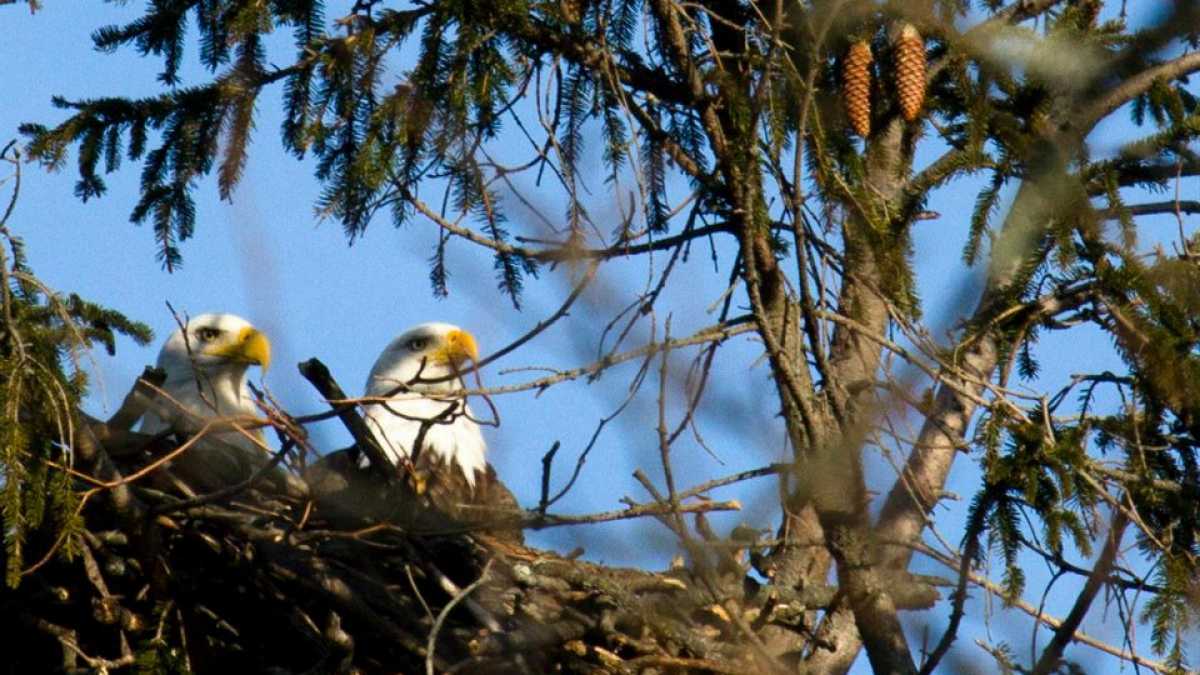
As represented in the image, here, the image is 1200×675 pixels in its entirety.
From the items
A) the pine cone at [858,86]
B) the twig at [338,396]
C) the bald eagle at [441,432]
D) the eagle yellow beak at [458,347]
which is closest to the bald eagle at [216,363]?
the bald eagle at [441,432]

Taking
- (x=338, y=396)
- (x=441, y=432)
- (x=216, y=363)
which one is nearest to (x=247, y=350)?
(x=216, y=363)

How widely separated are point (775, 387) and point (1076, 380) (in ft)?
3.10

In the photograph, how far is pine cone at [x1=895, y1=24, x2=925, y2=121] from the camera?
164 inches

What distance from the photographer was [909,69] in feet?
13.9

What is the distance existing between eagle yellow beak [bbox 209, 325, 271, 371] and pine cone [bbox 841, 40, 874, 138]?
305 cm

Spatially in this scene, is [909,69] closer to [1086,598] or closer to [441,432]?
[1086,598]

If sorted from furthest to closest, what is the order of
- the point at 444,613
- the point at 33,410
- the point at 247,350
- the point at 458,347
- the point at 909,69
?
the point at 247,350 < the point at 458,347 < the point at 909,69 < the point at 444,613 < the point at 33,410

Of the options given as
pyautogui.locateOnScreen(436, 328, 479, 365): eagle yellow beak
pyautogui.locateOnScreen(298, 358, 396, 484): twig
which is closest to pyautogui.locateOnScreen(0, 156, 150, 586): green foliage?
pyautogui.locateOnScreen(298, 358, 396, 484): twig

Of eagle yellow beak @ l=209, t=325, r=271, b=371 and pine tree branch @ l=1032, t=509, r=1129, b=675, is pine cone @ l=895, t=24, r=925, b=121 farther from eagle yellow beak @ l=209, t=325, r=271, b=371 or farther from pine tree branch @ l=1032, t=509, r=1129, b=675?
eagle yellow beak @ l=209, t=325, r=271, b=371

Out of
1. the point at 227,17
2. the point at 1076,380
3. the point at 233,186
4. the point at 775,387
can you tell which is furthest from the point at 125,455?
the point at 1076,380

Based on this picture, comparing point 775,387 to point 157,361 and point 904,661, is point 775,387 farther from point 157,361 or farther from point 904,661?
point 157,361

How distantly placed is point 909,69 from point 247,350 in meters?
3.24

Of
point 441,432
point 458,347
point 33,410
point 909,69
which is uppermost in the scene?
point 458,347

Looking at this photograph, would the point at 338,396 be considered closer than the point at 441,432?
Yes
